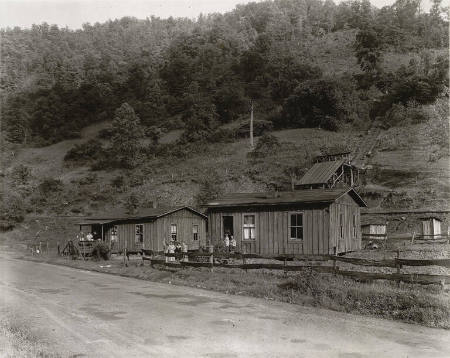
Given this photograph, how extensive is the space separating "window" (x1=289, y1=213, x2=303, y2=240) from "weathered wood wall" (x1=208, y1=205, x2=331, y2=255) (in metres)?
0.20

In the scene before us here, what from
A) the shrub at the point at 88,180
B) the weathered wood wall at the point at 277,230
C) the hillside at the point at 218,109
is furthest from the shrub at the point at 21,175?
the weathered wood wall at the point at 277,230

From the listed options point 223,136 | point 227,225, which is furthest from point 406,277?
point 223,136

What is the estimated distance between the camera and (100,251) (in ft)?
106

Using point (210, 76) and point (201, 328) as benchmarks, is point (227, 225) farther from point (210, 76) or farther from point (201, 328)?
point (210, 76)

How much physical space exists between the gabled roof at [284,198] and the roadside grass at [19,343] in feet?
56.1

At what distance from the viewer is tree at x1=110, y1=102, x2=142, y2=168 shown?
228ft

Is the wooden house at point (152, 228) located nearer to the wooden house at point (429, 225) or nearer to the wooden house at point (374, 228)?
the wooden house at point (374, 228)

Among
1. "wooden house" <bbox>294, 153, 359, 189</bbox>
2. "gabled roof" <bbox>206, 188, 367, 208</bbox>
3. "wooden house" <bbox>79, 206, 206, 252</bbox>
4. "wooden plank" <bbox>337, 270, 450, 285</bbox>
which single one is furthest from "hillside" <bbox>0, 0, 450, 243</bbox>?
"wooden plank" <bbox>337, 270, 450, 285</bbox>

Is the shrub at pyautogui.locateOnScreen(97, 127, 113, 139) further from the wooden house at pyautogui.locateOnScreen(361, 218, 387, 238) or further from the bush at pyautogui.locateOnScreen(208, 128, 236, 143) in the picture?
the wooden house at pyautogui.locateOnScreen(361, 218, 387, 238)

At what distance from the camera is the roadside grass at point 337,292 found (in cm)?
1184

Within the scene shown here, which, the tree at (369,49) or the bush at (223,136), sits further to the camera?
the tree at (369,49)

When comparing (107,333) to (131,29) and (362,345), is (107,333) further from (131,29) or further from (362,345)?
(131,29)

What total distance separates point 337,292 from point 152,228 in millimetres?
21873

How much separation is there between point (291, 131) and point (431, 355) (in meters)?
73.2
